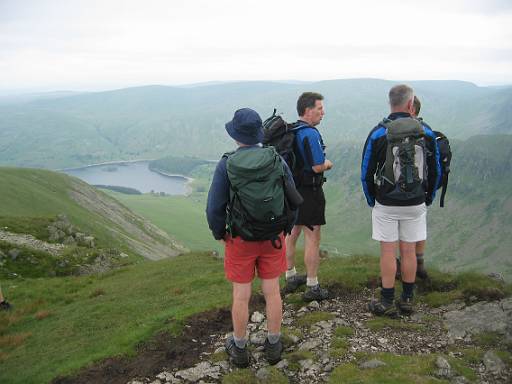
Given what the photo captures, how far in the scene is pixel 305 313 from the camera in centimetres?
1105

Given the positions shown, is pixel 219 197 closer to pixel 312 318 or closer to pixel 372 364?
pixel 372 364

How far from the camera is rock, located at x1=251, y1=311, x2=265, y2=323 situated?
35.8 feet

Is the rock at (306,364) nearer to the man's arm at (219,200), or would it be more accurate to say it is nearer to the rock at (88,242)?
the man's arm at (219,200)

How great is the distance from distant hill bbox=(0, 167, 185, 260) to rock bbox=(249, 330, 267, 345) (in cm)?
3347

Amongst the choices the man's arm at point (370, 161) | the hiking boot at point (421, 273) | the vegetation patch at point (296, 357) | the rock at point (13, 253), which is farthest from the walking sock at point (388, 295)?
the rock at point (13, 253)

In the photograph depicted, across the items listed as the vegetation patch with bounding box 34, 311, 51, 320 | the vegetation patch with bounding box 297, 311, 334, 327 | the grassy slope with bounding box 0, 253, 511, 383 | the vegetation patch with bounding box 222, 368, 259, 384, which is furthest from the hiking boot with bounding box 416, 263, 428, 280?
the vegetation patch with bounding box 34, 311, 51, 320

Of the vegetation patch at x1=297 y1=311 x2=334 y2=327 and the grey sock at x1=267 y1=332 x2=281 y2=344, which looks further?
the vegetation patch at x1=297 y1=311 x2=334 y2=327

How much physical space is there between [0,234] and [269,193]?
116 feet

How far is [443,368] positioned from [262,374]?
3279 mm

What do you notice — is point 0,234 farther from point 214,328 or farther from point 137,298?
point 214,328

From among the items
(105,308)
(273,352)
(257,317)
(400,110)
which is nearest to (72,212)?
(105,308)

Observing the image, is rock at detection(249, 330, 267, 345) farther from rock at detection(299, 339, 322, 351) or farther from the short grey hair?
the short grey hair

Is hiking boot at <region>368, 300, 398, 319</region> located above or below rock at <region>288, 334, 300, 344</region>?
above

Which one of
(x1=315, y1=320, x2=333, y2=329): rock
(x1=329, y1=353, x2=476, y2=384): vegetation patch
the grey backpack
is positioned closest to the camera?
(x1=329, y1=353, x2=476, y2=384): vegetation patch
